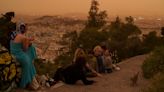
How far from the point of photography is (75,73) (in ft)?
38.9

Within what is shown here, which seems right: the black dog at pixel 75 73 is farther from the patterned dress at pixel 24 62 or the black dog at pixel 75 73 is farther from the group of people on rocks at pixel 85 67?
the patterned dress at pixel 24 62

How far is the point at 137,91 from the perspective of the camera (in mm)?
11203

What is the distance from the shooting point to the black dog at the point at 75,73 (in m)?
11.8

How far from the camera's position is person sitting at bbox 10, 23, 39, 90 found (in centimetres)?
1074

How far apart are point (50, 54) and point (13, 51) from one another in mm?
13621

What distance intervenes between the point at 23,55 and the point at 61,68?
1.69 metres

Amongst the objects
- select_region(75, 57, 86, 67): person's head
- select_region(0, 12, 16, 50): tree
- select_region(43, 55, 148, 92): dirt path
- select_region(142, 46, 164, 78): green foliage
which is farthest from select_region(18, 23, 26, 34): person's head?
select_region(142, 46, 164, 78): green foliage

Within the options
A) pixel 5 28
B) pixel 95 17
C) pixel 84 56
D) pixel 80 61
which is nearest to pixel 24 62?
pixel 80 61

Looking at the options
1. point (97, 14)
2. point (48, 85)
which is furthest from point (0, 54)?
point (97, 14)

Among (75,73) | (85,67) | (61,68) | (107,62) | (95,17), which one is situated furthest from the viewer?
(95,17)

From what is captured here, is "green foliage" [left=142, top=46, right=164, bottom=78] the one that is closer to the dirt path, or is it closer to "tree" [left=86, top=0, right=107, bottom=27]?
the dirt path

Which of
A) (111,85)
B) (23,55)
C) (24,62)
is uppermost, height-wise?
(23,55)

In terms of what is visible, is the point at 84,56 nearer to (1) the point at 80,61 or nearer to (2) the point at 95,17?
(1) the point at 80,61

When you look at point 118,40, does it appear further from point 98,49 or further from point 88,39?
point 98,49
